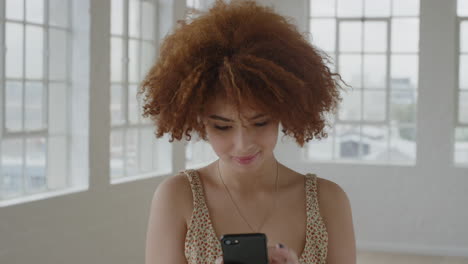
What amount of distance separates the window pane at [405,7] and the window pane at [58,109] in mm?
4273

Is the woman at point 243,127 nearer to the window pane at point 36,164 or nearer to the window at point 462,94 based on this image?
the window pane at point 36,164

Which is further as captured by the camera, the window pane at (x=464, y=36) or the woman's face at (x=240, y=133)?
the window pane at (x=464, y=36)

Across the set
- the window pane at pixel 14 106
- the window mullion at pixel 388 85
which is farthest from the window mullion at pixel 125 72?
the window mullion at pixel 388 85

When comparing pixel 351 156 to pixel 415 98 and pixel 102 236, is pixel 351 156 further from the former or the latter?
pixel 102 236

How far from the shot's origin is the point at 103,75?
15.1 feet

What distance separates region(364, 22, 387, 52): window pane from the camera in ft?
24.2

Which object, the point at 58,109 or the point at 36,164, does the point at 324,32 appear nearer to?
the point at 58,109

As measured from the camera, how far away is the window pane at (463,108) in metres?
7.11

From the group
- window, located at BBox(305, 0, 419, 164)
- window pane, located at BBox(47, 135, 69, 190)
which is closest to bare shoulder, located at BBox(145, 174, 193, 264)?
window pane, located at BBox(47, 135, 69, 190)

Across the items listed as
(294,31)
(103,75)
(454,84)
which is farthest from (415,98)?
(294,31)

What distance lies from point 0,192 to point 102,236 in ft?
3.29

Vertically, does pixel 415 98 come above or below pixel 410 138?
above

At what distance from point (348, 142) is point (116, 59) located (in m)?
3.39

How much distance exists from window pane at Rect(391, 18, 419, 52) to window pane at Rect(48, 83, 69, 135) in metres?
4.22
